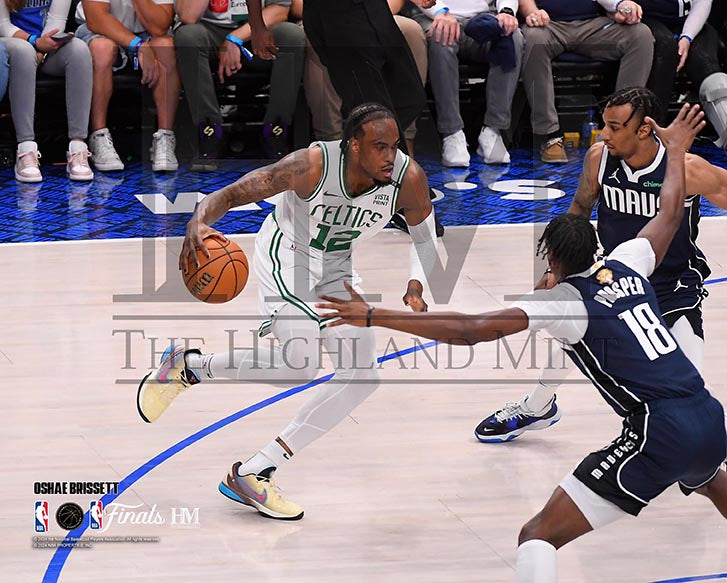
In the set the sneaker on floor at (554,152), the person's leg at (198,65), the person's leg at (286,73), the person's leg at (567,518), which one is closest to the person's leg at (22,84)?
the person's leg at (198,65)

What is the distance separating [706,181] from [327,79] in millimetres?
4997

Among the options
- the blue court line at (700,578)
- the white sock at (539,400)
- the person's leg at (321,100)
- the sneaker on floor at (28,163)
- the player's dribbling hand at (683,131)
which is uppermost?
the player's dribbling hand at (683,131)

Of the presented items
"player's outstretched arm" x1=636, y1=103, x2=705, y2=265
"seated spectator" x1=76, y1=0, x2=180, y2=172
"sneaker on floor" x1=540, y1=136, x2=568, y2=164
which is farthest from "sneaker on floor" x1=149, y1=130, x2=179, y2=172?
"player's outstretched arm" x1=636, y1=103, x2=705, y2=265

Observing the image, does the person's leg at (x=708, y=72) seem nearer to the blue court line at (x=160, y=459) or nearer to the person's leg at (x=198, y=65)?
the person's leg at (x=198, y=65)

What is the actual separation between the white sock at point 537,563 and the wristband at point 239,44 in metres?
6.44

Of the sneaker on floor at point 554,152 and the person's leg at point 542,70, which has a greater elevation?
the person's leg at point 542,70

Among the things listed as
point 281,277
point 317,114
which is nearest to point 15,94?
point 317,114

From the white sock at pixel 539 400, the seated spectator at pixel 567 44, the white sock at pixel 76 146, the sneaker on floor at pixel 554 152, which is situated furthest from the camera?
the sneaker on floor at pixel 554 152

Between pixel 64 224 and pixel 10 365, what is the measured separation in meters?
2.47

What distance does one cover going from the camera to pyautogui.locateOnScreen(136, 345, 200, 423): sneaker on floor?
5.11 meters

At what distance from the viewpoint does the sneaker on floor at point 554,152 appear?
1005cm

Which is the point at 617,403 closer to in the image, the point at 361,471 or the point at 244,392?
the point at 361,471

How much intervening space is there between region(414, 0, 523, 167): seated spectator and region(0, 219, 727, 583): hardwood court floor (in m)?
2.66

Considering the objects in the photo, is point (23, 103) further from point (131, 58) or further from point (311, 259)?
point (311, 259)
